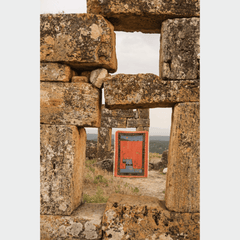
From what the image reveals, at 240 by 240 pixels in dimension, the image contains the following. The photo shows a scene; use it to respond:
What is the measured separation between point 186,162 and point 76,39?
2134mm

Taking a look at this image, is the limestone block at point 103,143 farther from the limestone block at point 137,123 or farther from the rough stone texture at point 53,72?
the rough stone texture at point 53,72

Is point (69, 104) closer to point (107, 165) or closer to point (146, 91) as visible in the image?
point (146, 91)

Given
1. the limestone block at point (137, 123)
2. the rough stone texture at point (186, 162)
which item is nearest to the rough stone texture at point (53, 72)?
the rough stone texture at point (186, 162)

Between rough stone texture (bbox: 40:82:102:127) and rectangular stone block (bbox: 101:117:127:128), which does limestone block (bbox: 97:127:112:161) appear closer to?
rectangular stone block (bbox: 101:117:127:128)

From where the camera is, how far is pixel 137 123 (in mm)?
10492

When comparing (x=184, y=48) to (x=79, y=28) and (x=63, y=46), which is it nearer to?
(x=79, y=28)

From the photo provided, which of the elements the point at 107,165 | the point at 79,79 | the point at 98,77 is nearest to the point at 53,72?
the point at 79,79

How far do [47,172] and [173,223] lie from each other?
1.73 metres

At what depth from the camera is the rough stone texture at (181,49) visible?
8.42 ft

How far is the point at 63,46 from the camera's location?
8.79ft

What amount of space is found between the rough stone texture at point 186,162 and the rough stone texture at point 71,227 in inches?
38.3

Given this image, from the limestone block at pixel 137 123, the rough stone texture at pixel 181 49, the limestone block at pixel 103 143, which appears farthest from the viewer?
the limestone block at pixel 137 123

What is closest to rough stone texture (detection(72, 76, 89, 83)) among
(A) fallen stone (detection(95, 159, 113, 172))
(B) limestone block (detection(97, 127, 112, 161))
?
(A) fallen stone (detection(95, 159, 113, 172))

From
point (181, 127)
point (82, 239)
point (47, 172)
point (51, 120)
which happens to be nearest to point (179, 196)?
point (181, 127)
